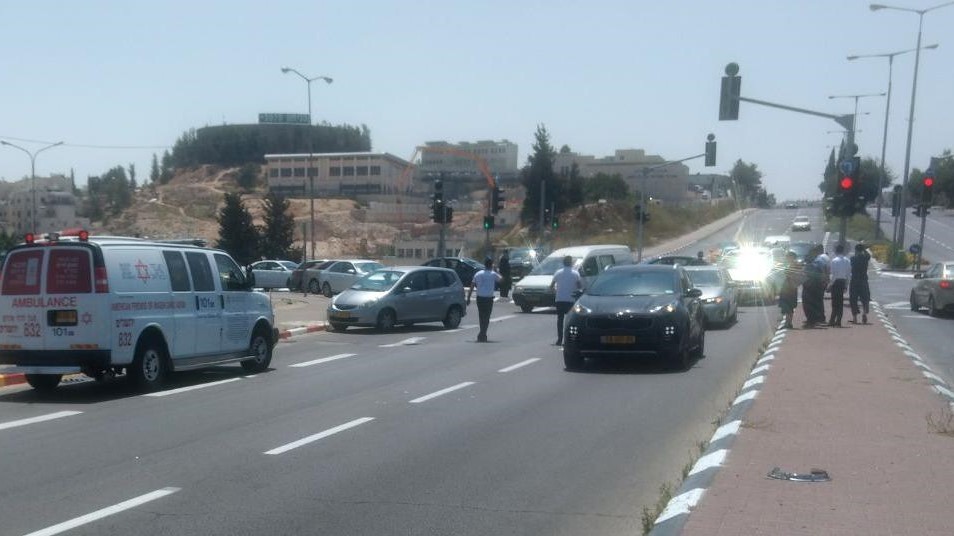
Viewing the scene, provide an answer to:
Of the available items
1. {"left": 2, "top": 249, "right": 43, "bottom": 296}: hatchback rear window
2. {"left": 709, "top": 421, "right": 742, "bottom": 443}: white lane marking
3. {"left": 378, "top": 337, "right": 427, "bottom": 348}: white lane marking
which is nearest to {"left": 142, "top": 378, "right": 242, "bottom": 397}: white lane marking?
{"left": 2, "top": 249, "right": 43, "bottom": 296}: hatchback rear window

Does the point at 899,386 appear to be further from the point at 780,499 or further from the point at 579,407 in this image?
the point at 780,499

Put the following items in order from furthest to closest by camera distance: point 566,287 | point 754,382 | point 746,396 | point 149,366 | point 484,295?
point 484,295
point 566,287
point 149,366
point 754,382
point 746,396

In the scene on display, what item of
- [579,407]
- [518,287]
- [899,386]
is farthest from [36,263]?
[518,287]

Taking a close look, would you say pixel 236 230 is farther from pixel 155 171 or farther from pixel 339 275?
pixel 155 171

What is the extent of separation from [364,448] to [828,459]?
4.29 metres

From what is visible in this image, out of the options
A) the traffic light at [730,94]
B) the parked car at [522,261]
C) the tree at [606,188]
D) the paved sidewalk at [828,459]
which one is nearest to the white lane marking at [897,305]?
the traffic light at [730,94]

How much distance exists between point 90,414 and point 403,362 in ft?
21.9

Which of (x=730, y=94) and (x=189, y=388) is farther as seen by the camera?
(x=730, y=94)

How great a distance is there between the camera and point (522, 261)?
46.1 m

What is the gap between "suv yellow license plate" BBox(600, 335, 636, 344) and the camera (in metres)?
15.8

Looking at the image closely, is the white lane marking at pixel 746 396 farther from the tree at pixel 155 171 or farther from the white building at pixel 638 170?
the tree at pixel 155 171

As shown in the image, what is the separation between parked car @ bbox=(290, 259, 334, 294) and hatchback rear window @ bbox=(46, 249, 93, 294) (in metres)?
28.5

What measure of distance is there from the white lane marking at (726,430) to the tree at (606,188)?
95.2m

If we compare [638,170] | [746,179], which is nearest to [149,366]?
[638,170]
